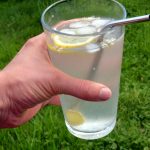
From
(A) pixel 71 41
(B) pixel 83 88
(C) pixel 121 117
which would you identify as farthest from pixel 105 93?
(C) pixel 121 117

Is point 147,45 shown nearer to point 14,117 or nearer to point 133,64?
point 133,64

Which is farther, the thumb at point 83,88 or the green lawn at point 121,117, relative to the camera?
the green lawn at point 121,117

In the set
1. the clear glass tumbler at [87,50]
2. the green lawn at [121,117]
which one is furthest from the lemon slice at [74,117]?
the green lawn at [121,117]

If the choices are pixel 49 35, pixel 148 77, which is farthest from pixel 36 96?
pixel 148 77

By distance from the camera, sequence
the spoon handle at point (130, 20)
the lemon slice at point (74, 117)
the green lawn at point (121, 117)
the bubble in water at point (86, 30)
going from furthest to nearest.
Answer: the green lawn at point (121, 117)
the lemon slice at point (74, 117)
the bubble in water at point (86, 30)
the spoon handle at point (130, 20)

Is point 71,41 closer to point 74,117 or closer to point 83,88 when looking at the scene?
point 83,88

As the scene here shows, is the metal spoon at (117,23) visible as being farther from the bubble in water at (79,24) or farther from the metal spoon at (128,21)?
the bubble in water at (79,24)

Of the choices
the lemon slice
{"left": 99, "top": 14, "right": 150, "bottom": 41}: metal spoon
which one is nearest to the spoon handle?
{"left": 99, "top": 14, "right": 150, "bottom": 41}: metal spoon
